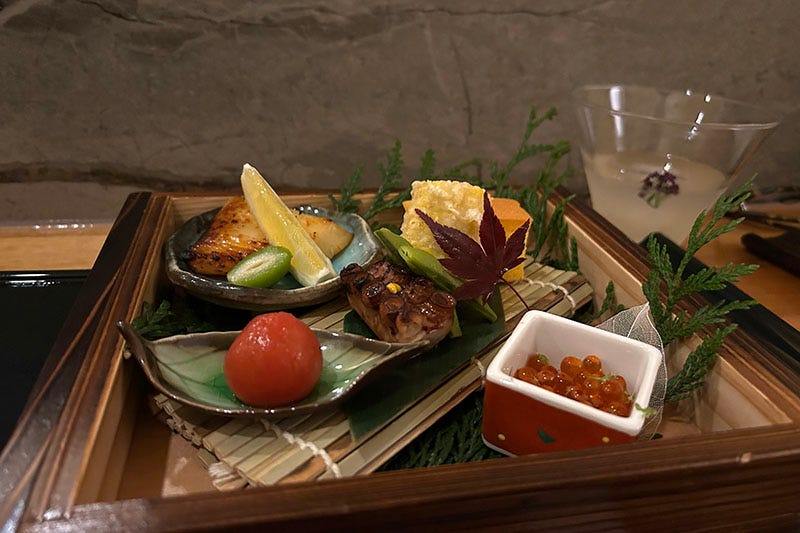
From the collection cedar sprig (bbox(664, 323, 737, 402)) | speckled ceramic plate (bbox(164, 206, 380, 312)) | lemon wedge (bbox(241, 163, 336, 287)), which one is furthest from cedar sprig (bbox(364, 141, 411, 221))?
cedar sprig (bbox(664, 323, 737, 402))

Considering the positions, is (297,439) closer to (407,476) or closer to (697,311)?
(407,476)

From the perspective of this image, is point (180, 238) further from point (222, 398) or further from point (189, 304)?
point (222, 398)

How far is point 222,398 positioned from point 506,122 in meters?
1.25

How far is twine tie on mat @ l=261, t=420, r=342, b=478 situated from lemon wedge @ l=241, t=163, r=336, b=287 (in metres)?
0.37

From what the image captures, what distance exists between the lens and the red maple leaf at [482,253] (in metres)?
1.02

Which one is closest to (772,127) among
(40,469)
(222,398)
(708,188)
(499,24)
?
(708,188)

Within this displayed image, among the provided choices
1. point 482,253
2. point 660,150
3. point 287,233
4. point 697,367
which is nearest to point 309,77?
point 287,233

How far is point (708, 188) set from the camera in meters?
1.42

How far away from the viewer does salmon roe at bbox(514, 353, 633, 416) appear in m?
0.80

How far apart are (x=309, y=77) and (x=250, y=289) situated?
0.79 meters

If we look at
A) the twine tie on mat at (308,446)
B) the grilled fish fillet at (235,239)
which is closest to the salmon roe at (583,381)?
the twine tie on mat at (308,446)

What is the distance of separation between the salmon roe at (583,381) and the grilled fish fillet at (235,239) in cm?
56

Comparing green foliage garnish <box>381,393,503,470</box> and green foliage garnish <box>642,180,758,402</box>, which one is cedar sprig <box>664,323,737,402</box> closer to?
green foliage garnish <box>642,180,758,402</box>

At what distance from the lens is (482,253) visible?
3.37 feet
